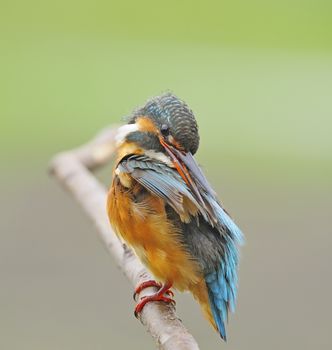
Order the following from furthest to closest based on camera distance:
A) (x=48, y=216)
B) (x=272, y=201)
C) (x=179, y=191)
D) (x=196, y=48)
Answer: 1. (x=196, y=48)
2. (x=272, y=201)
3. (x=48, y=216)
4. (x=179, y=191)

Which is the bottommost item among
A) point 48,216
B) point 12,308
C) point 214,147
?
point 12,308

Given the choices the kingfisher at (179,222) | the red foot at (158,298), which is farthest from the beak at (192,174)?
the red foot at (158,298)

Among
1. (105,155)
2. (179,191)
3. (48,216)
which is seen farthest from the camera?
(48,216)

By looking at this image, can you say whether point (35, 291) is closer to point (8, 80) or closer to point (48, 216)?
point (48, 216)

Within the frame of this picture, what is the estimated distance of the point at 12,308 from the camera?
3.90 m

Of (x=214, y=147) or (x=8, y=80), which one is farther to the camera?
(x=8, y=80)

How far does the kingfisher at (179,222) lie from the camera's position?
5.78 feet

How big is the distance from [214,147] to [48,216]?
1863 mm

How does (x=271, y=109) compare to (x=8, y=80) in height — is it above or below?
below

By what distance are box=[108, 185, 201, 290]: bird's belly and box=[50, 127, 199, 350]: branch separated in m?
0.07

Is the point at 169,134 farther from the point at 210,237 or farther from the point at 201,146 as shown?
the point at 201,146

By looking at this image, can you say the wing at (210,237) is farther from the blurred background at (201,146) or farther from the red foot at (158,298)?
the blurred background at (201,146)

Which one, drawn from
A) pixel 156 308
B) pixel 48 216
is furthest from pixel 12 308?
pixel 156 308

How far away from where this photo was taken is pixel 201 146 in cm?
612
